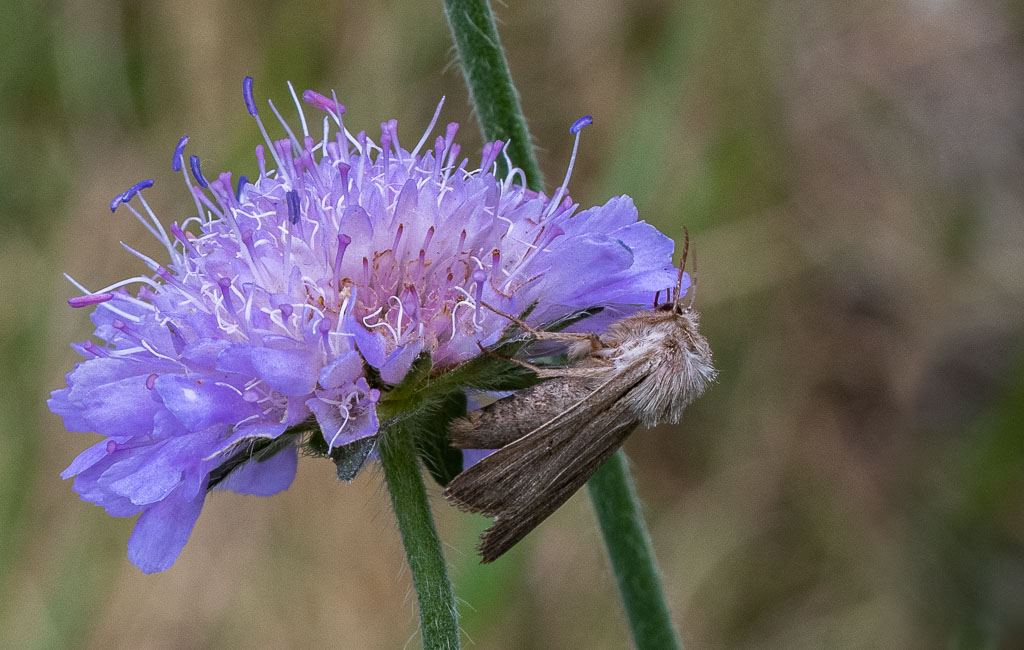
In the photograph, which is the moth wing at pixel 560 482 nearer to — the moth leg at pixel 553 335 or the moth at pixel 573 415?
the moth at pixel 573 415

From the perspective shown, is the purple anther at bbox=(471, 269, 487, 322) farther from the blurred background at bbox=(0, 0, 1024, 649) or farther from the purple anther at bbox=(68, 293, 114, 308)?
the blurred background at bbox=(0, 0, 1024, 649)

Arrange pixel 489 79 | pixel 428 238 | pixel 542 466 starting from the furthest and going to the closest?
pixel 489 79
pixel 428 238
pixel 542 466

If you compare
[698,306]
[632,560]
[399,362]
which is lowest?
[698,306]

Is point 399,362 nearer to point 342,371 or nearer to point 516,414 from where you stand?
point 342,371

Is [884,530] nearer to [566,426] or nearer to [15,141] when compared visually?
[566,426]

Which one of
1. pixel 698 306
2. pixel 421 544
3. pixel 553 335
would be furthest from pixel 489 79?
pixel 698 306

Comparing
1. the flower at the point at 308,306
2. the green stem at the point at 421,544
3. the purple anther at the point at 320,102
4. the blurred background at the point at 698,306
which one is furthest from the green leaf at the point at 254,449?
the blurred background at the point at 698,306

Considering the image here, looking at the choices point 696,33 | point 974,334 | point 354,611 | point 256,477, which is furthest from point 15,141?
point 974,334

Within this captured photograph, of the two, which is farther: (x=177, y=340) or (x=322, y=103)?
(x=322, y=103)
